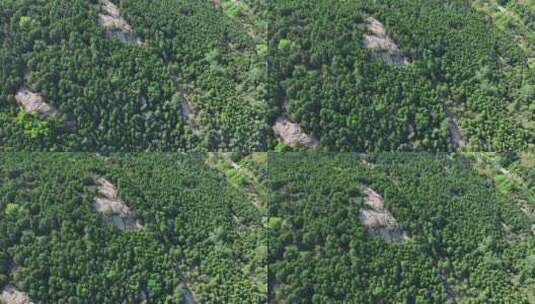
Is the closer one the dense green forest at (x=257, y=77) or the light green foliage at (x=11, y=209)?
the light green foliage at (x=11, y=209)

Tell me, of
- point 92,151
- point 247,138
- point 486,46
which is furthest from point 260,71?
point 486,46

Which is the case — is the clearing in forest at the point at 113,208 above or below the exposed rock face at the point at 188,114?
below

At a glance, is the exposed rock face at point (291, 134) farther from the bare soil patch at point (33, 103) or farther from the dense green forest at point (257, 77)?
the bare soil patch at point (33, 103)

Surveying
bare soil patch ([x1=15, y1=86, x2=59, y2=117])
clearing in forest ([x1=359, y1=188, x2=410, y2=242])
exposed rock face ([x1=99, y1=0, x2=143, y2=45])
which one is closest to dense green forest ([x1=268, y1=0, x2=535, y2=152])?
clearing in forest ([x1=359, y1=188, x2=410, y2=242])

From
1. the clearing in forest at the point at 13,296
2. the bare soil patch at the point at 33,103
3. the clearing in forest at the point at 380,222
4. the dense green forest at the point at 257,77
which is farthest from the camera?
the clearing in forest at the point at 380,222

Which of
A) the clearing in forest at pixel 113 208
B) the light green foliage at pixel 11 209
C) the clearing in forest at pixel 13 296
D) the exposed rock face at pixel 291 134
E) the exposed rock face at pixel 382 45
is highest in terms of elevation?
the exposed rock face at pixel 382 45

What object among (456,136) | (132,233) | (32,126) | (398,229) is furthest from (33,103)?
(456,136)

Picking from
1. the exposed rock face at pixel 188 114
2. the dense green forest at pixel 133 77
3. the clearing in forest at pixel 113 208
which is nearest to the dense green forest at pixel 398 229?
the dense green forest at pixel 133 77

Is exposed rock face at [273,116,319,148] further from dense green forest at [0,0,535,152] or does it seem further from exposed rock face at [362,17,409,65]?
exposed rock face at [362,17,409,65]
